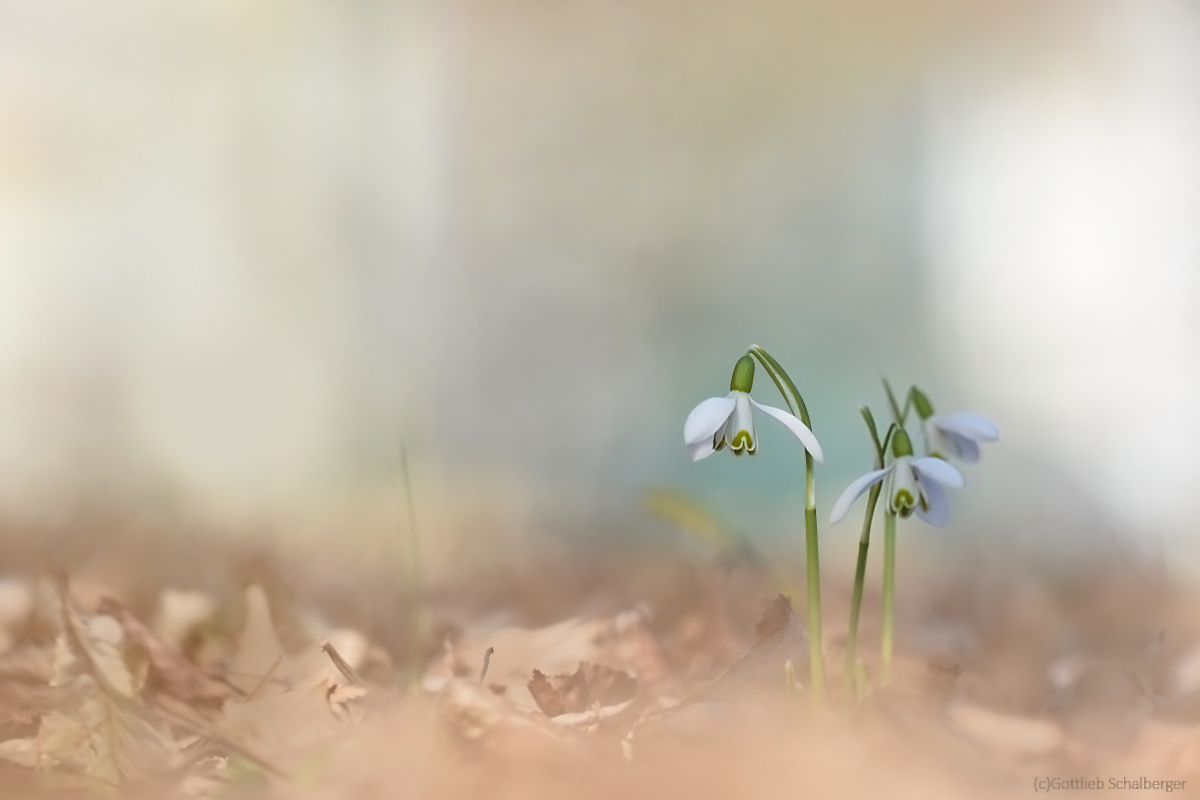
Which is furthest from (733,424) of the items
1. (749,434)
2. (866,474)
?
(866,474)

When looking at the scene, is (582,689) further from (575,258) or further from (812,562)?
(575,258)

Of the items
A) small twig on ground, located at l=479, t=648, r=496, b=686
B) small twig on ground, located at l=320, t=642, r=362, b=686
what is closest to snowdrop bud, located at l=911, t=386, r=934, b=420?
small twig on ground, located at l=479, t=648, r=496, b=686

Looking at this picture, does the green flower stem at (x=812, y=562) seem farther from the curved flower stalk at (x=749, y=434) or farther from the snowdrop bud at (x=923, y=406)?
the snowdrop bud at (x=923, y=406)

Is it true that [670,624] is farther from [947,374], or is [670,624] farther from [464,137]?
[464,137]

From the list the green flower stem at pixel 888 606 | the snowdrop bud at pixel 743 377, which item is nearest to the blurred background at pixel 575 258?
the green flower stem at pixel 888 606

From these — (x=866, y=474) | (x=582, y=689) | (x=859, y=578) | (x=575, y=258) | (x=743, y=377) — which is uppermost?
(x=575, y=258)

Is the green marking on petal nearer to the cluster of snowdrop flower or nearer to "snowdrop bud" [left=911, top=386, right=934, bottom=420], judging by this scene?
the cluster of snowdrop flower
